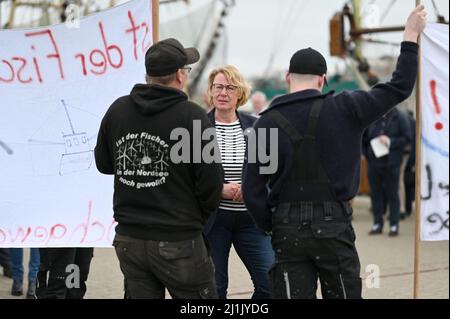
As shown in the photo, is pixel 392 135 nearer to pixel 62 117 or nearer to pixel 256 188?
pixel 62 117

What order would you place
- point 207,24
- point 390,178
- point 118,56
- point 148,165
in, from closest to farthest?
point 148,165
point 118,56
point 390,178
point 207,24

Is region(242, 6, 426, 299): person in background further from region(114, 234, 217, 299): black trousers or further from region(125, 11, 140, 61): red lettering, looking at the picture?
region(125, 11, 140, 61): red lettering

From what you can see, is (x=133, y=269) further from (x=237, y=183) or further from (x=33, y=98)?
(x=33, y=98)

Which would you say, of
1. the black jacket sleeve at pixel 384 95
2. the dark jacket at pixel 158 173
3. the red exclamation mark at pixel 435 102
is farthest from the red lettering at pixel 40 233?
the red exclamation mark at pixel 435 102

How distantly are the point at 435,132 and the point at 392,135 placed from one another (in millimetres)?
5967

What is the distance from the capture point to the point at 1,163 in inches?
209

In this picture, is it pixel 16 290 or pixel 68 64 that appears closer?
pixel 68 64

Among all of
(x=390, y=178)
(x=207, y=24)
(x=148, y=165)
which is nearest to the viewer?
(x=148, y=165)

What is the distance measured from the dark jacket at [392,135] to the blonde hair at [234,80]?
6444mm

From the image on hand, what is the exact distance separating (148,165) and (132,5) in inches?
73.1

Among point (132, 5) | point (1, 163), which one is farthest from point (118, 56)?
point (1, 163)

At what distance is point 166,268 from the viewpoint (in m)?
3.62

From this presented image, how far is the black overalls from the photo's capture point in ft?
12.0

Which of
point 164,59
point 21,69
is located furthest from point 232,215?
point 21,69
